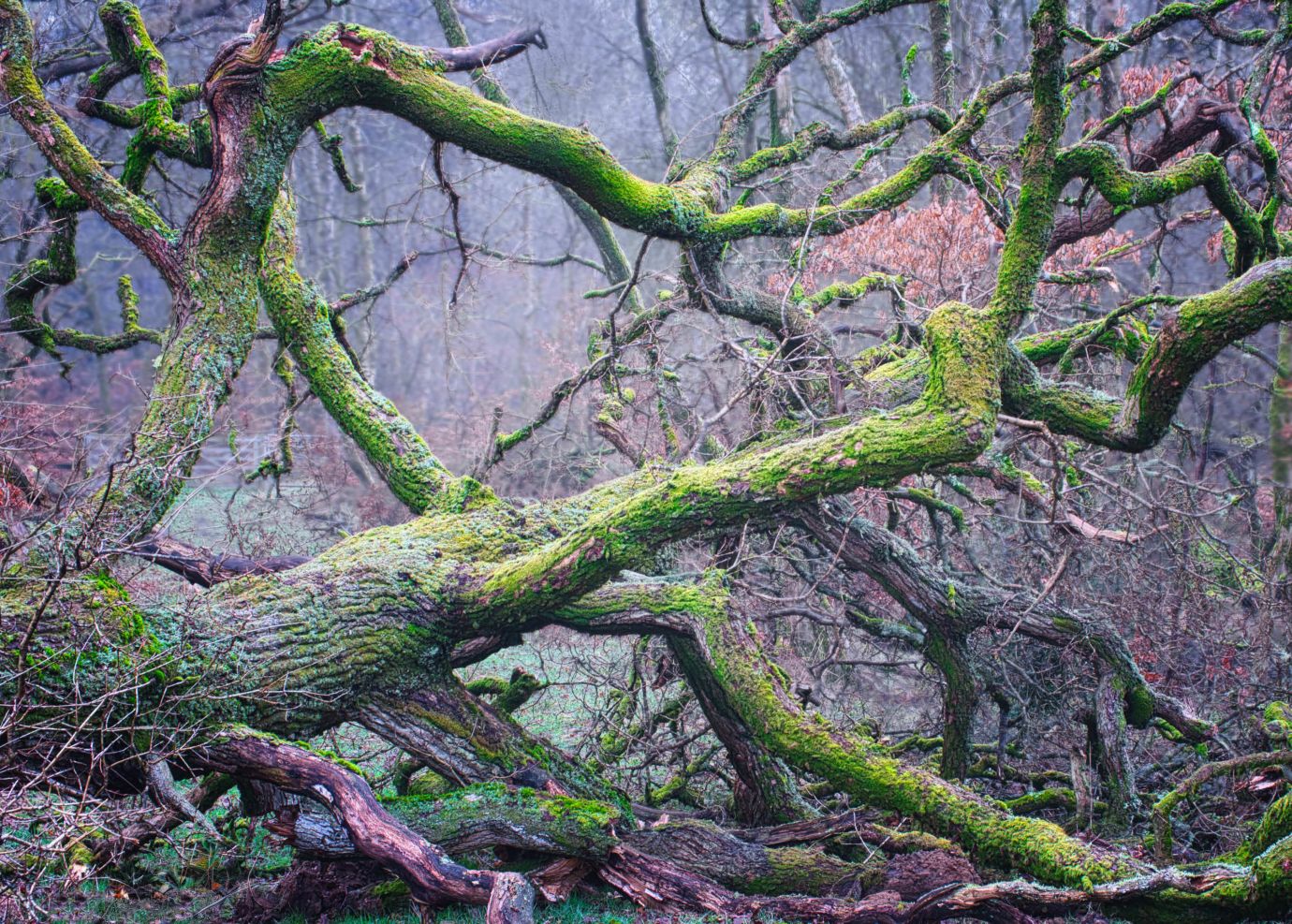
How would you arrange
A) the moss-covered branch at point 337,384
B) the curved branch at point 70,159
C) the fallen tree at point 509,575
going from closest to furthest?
the fallen tree at point 509,575, the curved branch at point 70,159, the moss-covered branch at point 337,384

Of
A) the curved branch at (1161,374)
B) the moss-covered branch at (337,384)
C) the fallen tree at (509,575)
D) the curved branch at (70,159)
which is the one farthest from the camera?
the moss-covered branch at (337,384)

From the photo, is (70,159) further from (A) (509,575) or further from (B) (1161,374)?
(B) (1161,374)

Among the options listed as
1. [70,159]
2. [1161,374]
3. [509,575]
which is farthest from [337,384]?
[1161,374]

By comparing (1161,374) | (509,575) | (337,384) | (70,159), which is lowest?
(509,575)

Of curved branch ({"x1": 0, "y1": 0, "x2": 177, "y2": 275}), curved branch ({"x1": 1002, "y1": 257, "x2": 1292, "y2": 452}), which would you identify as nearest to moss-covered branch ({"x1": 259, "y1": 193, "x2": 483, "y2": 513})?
curved branch ({"x1": 0, "y1": 0, "x2": 177, "y2": 275})

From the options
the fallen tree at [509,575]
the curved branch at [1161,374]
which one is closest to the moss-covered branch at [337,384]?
the fallen tree at [509,575]

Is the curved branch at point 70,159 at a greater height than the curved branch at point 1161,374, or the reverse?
the curved branch at point 70,159

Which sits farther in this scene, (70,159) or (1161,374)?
(70,159)

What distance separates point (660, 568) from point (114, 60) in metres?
4.97

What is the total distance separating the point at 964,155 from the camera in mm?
6543

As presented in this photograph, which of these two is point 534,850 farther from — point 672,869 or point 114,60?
point 114,60

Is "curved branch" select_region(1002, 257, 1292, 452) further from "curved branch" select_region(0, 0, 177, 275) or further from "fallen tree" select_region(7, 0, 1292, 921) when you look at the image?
"curved branch" select_region(0, 0, 177, 275)

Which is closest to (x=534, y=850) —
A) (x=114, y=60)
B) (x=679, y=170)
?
(x=679, y=170)

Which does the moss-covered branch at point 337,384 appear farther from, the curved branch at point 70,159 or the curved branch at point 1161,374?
the curved branch at point 1161,374
